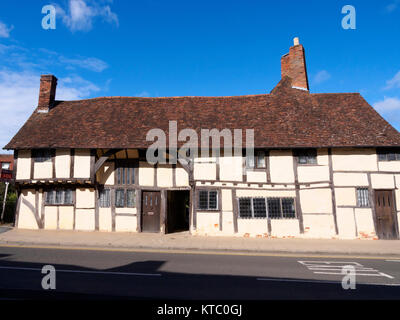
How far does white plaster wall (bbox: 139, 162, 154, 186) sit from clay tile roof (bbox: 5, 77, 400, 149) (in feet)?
4.93

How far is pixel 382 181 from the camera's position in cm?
1245

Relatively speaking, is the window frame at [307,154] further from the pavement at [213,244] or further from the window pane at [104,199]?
the window pane at [104,199]

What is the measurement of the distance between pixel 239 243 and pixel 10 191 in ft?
57.9

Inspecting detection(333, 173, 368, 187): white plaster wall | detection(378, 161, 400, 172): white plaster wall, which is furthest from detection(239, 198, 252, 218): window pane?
detection(378, 161, 400, 172): white plaster wall

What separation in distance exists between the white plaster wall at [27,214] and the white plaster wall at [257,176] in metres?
11.9

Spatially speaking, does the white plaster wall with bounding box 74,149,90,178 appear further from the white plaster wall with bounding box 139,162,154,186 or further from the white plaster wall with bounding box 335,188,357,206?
the white plaster wall with bounding box 335,188,357,206

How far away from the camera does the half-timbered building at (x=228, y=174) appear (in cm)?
1245

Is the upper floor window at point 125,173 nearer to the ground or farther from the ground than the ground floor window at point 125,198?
farther from the ground

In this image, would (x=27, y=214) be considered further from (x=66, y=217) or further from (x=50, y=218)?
(x=66, y=217)

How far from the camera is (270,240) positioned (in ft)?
38.2

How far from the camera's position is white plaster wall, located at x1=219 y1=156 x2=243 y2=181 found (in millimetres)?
12953

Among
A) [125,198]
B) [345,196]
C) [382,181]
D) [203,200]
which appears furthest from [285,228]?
[125,198]

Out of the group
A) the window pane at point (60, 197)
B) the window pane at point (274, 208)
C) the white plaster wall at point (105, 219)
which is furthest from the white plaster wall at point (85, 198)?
the window pane at point (274, 208)
